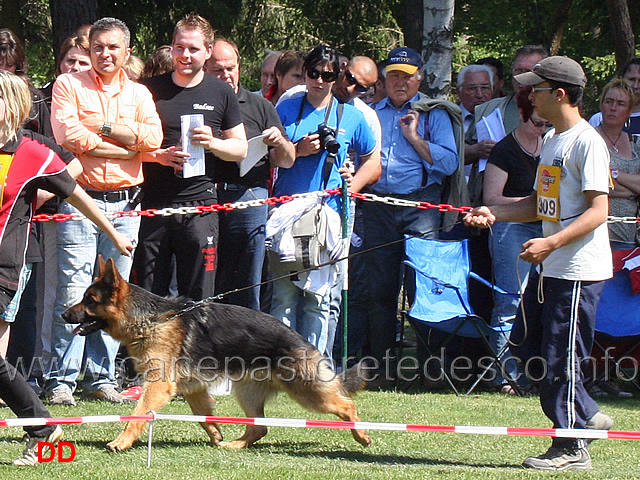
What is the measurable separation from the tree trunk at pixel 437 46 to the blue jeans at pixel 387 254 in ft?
9.21

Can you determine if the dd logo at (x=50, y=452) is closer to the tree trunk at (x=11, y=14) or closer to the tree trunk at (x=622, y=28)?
the tree trunk at (x=622, y=28)

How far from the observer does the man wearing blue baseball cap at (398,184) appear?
797cm

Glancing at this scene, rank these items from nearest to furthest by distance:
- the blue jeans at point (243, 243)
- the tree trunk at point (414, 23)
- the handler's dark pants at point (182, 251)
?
the handler's dark pants at point (182, 251) < the blue jeans at point (243, 243) < the tree trunk at point (414, 23)

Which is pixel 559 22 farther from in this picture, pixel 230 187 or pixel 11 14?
pixel 230 187

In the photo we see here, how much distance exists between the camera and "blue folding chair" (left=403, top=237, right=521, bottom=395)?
767cm

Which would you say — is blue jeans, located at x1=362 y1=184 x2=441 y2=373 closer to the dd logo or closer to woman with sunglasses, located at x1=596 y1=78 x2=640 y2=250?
woman with sunglasses, located at x1=596 y1=78 x2=640 y2=250

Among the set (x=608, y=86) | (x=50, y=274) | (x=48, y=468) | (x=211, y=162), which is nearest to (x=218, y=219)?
(x=211, y=162)

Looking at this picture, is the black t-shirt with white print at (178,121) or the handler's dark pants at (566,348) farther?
the black t-shirt with white print at (178,121)

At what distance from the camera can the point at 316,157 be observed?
7.38 metres

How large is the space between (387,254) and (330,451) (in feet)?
8.97

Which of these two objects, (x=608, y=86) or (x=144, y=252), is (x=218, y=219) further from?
(x=608, y=86)

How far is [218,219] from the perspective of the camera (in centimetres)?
700

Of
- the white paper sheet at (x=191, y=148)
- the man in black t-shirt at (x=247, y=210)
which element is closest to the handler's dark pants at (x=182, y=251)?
the white paper sheet at (x=191, y=148)

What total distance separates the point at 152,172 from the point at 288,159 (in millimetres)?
1025
